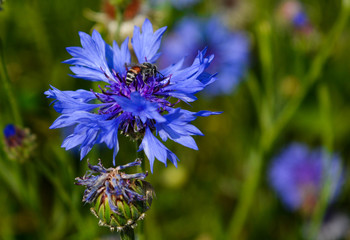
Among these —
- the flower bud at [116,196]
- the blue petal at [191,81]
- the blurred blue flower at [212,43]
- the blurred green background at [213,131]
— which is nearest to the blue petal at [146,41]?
the blue petal at [191,81]

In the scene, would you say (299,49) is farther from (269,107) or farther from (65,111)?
(65,111)

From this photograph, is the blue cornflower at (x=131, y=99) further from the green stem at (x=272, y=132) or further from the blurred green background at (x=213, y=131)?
the green stem at (x=272, y=132)

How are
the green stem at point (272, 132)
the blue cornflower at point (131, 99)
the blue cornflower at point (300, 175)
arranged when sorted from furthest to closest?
the blue cornflower at point (300, 175)
the green stem at point (272, 132)
the blue cornflower at point (131, 99)

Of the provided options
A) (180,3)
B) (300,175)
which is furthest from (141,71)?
(180,3)

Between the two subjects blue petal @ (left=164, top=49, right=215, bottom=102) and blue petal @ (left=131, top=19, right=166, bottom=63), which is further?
blue petal @ (left=131, top=19, right=166, bottom=63)

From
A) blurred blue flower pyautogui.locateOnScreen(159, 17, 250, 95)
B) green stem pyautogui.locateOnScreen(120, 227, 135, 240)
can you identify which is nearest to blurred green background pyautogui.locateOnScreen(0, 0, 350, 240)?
blurred blue flower pyautogui.locateOnScreen(159, 17, 250, 95)

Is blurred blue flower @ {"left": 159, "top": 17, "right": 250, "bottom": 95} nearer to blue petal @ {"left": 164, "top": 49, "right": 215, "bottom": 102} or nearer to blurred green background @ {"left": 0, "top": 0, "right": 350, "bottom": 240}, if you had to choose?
blurred green background @ {"left": 0, "top": 0, "right": 350, "bottom": 240}

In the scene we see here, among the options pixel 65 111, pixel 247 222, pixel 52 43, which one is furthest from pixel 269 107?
pixel 52 43
